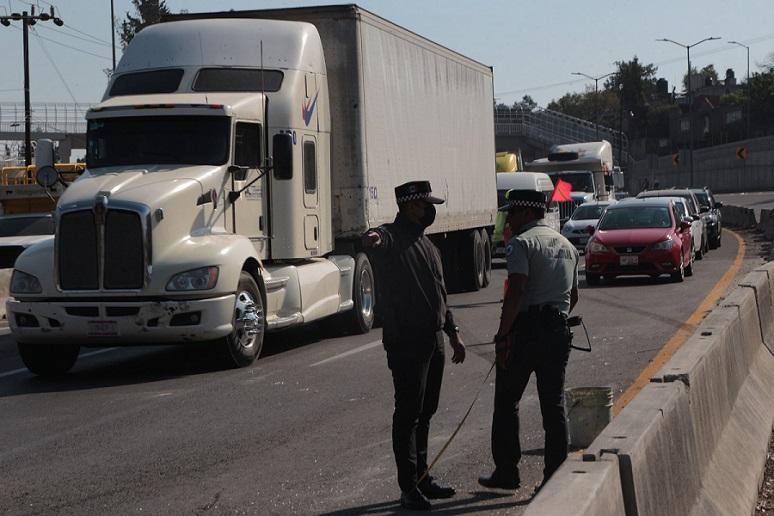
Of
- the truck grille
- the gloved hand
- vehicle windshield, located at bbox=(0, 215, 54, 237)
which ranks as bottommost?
the gloved hand

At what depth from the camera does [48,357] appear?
14750mm

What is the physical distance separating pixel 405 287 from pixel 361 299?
10.4 m

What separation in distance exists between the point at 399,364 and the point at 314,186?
9.36 metres

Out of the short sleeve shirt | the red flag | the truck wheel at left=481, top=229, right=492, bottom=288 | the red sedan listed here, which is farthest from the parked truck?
the short sleeve shirt

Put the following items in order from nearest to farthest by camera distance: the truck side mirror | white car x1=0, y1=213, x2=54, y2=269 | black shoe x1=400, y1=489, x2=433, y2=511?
black shoe x1=400, y1=489, x2=433, y2=511, the truck side mirror, white car x1=0, y1=213, x2=54, y2=269

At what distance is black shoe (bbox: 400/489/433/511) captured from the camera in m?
7.70

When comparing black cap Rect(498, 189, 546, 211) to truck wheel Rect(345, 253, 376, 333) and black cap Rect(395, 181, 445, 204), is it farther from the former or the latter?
truck wheel Rect(345, 253, 376, 333)

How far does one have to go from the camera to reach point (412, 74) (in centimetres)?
2106

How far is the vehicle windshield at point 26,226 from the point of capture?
88.6 feet

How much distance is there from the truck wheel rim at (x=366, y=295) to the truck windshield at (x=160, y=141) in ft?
12.4

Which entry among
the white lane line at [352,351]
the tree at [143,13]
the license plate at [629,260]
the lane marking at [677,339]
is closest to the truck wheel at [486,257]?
the license plate at [629,260]

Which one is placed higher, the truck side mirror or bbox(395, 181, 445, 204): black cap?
the truck side mirror

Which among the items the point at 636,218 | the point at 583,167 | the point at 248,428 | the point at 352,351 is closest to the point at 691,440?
the point at 248,428

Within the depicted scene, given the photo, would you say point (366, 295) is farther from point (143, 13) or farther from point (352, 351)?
point (143, 13)
